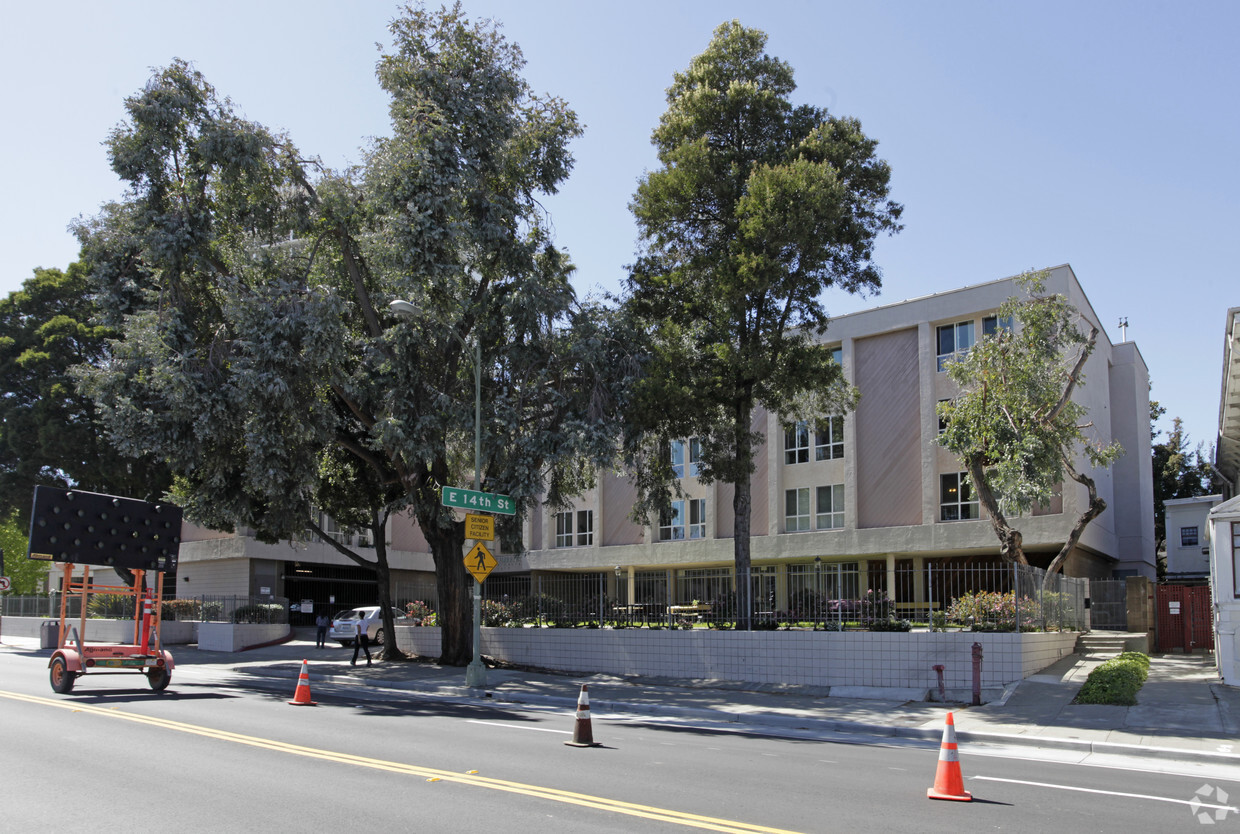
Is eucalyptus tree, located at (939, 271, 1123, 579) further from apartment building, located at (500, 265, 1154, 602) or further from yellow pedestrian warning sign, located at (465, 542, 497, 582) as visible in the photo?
yellow pedestrian warning sign, located at (465, 542, 497, 582)

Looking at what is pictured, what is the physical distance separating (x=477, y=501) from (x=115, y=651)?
6888mm

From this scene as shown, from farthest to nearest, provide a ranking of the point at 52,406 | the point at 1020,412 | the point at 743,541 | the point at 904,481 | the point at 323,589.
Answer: the point at 323,589 → the point at 904,481 → the point at 52,406 → the point at 1020,412 → the point at 743,541

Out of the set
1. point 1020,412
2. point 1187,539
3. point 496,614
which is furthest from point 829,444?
point 496,614

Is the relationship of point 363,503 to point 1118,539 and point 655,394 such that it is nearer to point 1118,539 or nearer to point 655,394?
point 655,394

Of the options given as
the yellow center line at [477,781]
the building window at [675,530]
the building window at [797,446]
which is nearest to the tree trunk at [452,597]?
the yellow center line at [477,781]

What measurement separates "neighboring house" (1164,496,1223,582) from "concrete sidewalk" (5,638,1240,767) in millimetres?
11228

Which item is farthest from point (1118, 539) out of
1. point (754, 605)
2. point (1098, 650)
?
point (754, 605)

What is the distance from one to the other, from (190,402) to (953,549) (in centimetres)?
2606

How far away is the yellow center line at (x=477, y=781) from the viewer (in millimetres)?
6988

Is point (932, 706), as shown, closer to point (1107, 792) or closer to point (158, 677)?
point (1107, 792)

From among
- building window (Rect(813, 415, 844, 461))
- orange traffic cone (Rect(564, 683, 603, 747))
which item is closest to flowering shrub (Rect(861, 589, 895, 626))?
orange traffic cone (Rect(564, 683, 603, 747))

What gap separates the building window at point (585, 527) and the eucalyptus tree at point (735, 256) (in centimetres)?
2417

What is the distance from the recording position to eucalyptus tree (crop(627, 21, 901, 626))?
19.2 metres

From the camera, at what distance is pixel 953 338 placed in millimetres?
34500
